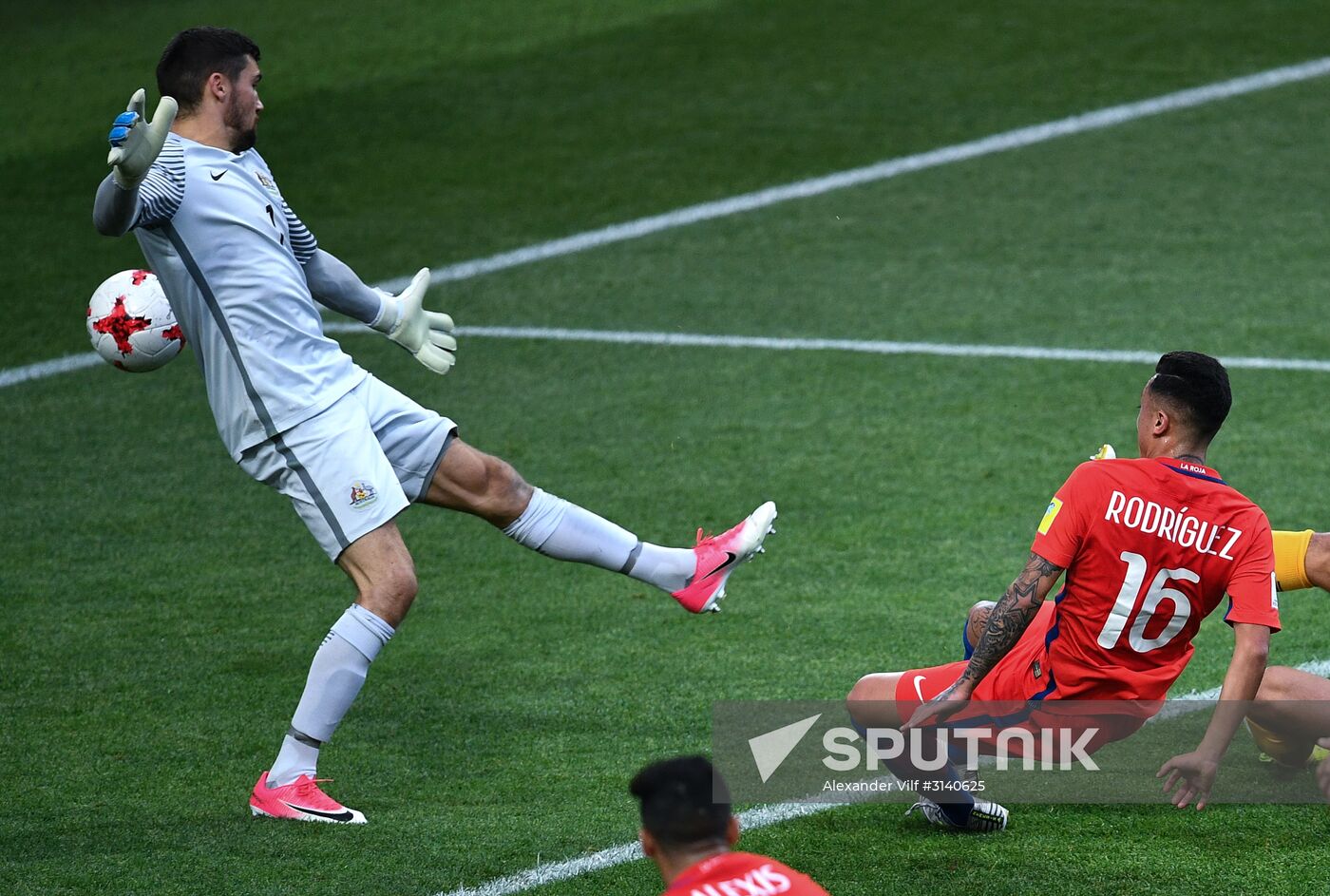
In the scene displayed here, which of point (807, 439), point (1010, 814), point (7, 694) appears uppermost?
point (807, 439)

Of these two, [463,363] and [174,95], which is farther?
[463,363]

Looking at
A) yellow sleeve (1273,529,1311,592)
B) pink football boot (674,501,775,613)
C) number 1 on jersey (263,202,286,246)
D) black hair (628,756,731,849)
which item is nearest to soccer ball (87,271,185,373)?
number 1 on jersey (263,202,286,246)

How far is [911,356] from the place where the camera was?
10.2 meters

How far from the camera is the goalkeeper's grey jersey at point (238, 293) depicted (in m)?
5.02

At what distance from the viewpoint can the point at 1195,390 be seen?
4.42m

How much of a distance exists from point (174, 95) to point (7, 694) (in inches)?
88.0

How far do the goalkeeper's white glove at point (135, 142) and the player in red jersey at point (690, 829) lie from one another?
253 cm

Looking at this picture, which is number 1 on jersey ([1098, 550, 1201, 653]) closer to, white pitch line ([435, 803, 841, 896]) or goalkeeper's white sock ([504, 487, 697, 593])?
white pitch line ([435, 803, 841, 896])

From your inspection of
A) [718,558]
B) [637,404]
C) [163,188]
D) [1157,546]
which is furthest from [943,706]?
[637,404]

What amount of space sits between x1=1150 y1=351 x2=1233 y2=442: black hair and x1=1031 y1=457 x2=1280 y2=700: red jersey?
12cm

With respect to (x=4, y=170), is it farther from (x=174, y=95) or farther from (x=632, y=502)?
(x=174, y=95)

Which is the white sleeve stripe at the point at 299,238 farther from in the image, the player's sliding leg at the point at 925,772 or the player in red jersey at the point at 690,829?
the player in red jersey at the point at 690,829

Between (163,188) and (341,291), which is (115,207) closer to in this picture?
(163,188)

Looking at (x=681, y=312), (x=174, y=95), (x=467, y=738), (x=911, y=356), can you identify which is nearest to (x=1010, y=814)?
(x=467, y=738)
